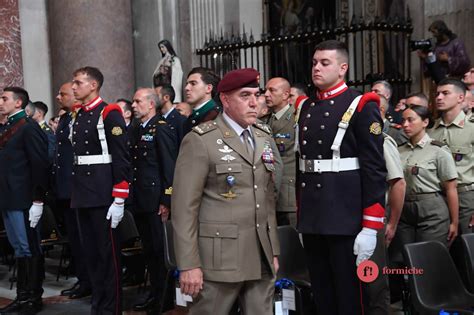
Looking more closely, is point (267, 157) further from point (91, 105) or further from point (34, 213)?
point (34, 213)

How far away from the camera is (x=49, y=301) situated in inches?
280

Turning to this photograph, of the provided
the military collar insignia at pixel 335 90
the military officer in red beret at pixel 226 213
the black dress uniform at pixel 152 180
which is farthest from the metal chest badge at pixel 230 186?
the black dress uniform at pixel 152 180

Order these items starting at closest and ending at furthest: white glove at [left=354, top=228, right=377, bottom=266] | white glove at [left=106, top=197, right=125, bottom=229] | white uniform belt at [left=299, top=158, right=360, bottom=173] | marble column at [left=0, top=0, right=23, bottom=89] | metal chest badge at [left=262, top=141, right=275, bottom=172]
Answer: metal chest badge at [left=262, top=141, right=275, bottom=172], white glove at [left=354, top=228, right=377, bottom=266], white uniform belt at [left=299, top=158, right=360, bottom=173], white glove at [left=106, top=197, right=125, bottom=229], marble column at [left=0, top=0, right=23, bottom=89]

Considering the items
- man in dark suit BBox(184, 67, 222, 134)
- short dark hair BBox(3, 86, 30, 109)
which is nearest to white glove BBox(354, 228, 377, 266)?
man in dark suit BBox(184, 67, 222, 134)

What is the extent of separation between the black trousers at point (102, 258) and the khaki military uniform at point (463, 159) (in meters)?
2.63

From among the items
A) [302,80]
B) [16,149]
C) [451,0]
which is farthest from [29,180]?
[451,0]

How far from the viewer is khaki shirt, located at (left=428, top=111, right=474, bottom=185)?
5.91 meters

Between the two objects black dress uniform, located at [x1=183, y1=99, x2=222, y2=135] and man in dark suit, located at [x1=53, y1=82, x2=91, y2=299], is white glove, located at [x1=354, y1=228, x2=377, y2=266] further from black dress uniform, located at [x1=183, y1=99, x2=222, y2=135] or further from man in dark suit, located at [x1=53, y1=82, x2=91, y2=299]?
man in dark suit, located at [x1=53, y1=82, x2=91, y2=299]

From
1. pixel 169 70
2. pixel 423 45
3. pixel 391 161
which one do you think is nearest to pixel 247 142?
pixel 391 161

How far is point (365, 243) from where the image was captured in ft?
13.4

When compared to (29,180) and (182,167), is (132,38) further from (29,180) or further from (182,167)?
(182,167)

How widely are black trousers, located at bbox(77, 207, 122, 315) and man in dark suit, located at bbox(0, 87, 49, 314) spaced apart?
1.00 metres

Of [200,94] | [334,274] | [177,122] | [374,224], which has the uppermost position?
[200,94]

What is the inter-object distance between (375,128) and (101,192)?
7.84 ft
